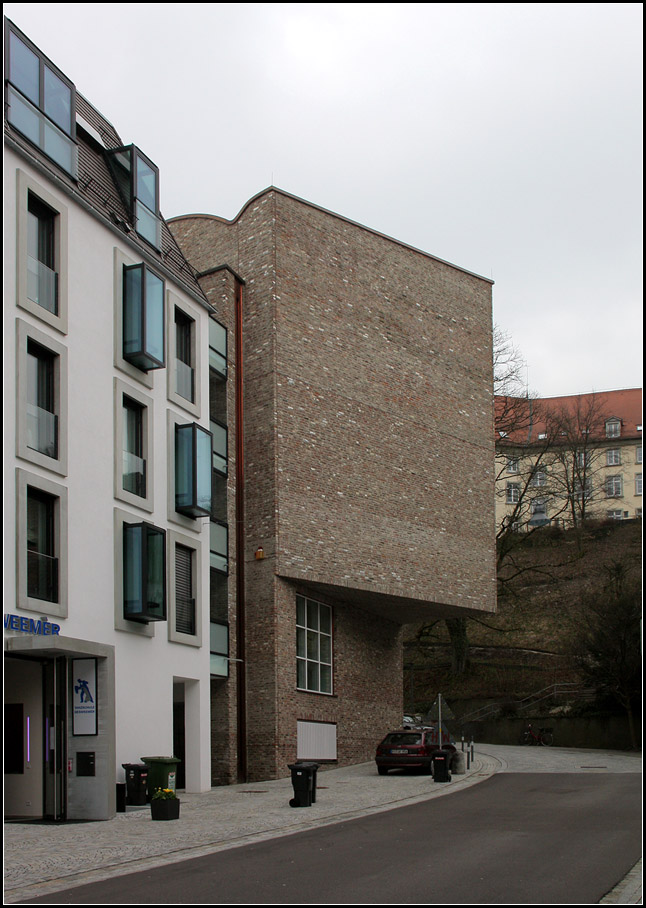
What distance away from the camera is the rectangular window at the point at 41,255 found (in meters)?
21.8

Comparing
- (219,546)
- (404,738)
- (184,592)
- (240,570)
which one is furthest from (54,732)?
(404,738)

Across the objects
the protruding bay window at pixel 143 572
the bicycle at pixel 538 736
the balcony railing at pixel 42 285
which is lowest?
the bicycle at pixel 538 736

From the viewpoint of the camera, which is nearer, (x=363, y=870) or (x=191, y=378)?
(x=363, y=870)

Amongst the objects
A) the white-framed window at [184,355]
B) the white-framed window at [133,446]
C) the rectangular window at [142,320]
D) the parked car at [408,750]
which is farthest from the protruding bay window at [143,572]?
the parked car at [408,750]

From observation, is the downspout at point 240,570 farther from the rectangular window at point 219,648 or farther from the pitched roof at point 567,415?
the pitched roof at point 567,415

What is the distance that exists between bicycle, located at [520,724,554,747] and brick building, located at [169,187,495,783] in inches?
343

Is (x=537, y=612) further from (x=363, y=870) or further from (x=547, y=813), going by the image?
(x=363, y=870)

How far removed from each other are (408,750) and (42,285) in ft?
53.7

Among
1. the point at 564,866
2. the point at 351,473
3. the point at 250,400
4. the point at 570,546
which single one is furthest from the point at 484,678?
the point at 564,866

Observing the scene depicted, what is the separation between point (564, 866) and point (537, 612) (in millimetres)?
48192

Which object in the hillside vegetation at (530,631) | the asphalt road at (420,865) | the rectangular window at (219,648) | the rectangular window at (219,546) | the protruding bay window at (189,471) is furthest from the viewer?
the hillside vegetation at (530,631)

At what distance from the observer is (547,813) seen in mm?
18688

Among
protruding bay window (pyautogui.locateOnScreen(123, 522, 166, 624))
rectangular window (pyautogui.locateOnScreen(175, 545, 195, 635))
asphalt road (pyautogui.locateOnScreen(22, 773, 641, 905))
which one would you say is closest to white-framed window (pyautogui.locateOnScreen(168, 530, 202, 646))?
rectangular window (pyautogui.locateOnScreen(175, 545, 195, 635))

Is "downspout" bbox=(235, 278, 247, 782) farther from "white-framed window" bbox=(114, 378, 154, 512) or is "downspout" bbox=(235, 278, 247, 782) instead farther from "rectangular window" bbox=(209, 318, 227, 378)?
"white-framed window" bbox=(114, 378, 154, 512)
